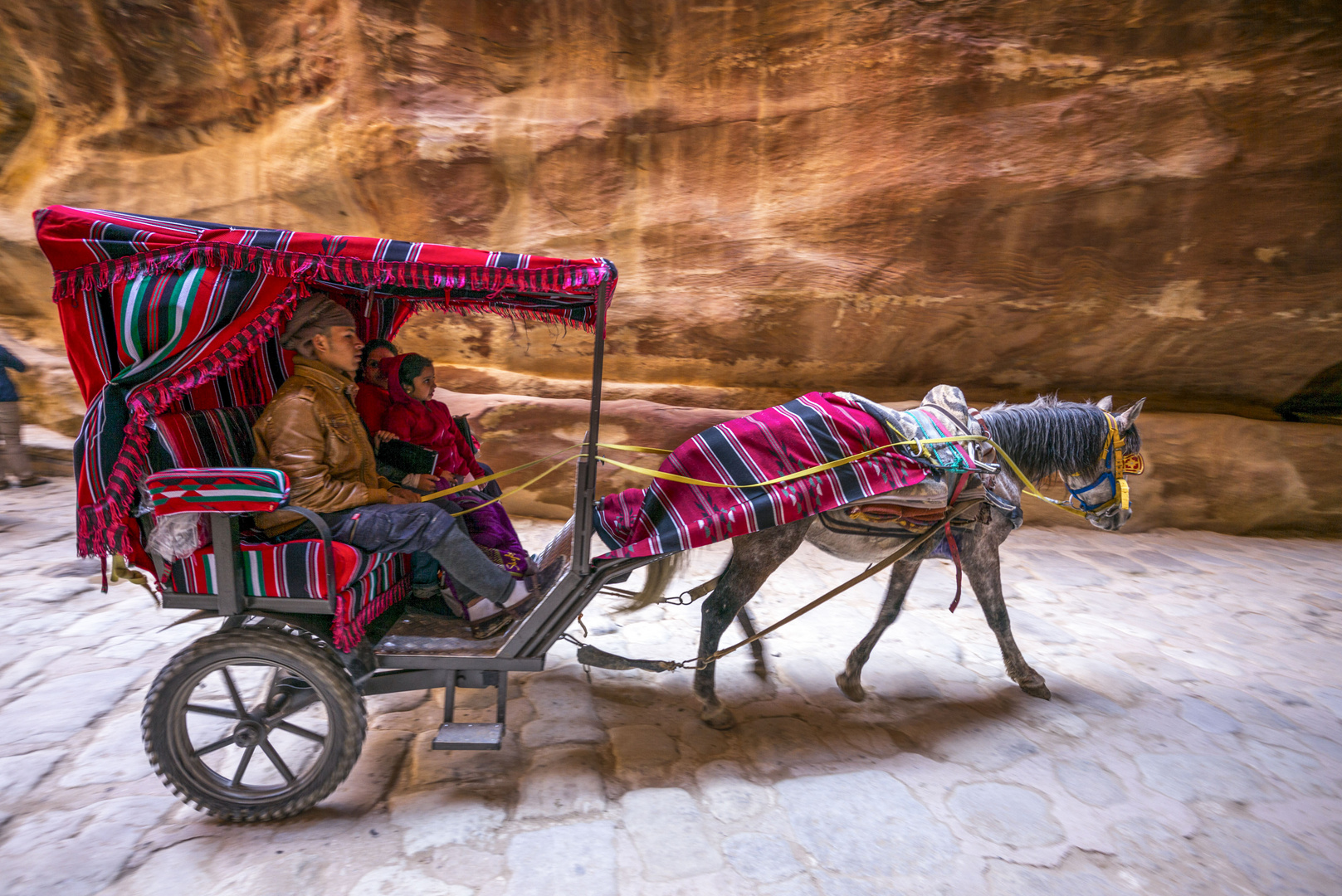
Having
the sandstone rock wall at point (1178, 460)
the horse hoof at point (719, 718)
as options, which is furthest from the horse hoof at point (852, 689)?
the sandstone rock wall at point (1178, 460)

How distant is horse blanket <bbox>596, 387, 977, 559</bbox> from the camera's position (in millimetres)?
2506

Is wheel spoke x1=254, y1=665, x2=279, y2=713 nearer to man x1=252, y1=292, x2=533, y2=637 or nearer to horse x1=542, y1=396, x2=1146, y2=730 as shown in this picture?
man x1=252, y1=292, x2=533, y2=637

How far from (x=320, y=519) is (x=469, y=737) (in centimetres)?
96

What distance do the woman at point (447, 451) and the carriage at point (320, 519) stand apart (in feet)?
0.47

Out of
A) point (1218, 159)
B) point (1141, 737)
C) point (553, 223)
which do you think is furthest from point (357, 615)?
point (1218, 159)

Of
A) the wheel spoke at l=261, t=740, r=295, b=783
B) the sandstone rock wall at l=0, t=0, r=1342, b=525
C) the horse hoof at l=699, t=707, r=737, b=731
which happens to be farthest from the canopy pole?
the sandstone rock wall at l=0, t=0, r=1342, b=525

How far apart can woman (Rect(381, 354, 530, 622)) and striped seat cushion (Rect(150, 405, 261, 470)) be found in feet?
1.77

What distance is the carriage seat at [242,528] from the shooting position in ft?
6.51

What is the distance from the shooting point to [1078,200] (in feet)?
18.3

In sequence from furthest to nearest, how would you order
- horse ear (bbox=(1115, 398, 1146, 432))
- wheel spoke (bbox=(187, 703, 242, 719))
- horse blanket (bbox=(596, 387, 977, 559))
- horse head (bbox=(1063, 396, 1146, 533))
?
horse ear (bbox=(1115, 398, 1146, 432)), horse head (bbox=(1063, 396, 1146, 533)), horse blanket (bbox=(596, 387, 977, 559)), wheel spoke (bbox=(187, 703, 242, 719))

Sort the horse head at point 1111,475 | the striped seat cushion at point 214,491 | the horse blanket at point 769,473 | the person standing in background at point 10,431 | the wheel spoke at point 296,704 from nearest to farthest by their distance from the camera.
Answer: the striped seat cushion at point 214,491 < the wheel spoke at point 296,704 < the horse blanket at point 769,473 < the horse head at point 1111,475 < the person standing in background at point 10,431

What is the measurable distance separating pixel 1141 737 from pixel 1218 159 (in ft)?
→ 17.0

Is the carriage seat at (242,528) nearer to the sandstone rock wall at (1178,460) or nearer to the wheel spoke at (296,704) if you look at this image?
the wheel spoke at (296,704)

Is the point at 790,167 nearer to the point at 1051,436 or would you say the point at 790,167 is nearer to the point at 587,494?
the point at 1051,436
